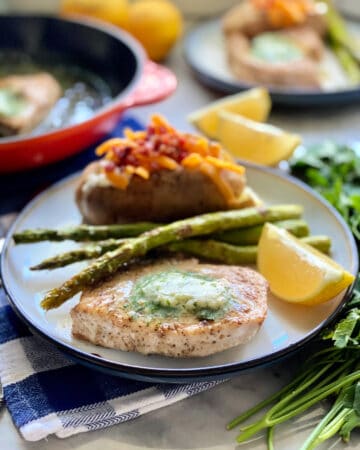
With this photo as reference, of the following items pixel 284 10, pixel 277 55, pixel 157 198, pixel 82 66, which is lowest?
pixel 82 66

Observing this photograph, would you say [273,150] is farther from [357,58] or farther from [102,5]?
[102,5]

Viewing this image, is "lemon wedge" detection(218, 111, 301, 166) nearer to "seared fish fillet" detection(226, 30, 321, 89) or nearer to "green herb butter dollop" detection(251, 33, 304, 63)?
"seared fish fillet" detection(226, 30, 321, 89)

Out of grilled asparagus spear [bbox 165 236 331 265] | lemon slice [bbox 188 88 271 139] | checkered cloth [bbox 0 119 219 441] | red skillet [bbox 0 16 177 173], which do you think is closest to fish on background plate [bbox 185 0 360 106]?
lemon slice [bbox 188 88 271 139]

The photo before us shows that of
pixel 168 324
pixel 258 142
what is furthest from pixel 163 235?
pixel 258 142

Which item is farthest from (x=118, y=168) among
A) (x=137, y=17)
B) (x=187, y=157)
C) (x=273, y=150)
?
(x=137, y=17)

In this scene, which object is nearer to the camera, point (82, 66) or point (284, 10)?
point (82, 66)

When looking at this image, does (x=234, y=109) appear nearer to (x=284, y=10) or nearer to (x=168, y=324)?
(x=284, y=10)

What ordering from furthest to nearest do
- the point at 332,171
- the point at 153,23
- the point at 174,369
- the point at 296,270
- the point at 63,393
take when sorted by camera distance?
1. the point at 153,23
2. the point at 332,171
3. the point at 296,270
4. the point at 63,393
5. the point at 174,369

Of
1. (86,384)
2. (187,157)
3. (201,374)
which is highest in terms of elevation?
(187,157)
